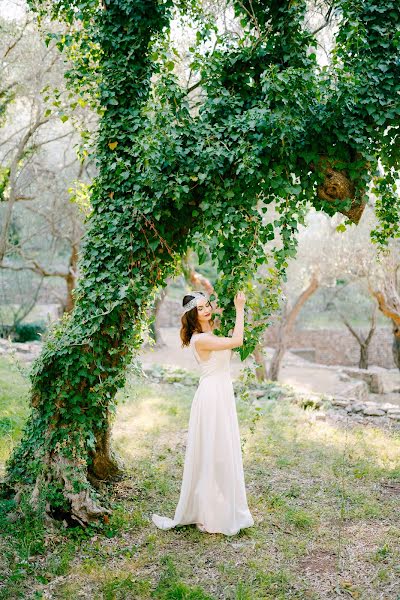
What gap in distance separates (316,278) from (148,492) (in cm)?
994

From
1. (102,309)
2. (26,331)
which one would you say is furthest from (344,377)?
(102,309)

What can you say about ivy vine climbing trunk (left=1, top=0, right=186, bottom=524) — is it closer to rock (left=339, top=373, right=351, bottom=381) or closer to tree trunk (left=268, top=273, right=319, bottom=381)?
tree trunk (left=268, top=273, right=319, bottom=381)

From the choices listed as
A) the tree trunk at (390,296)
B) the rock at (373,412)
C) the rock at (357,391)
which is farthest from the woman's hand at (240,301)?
the rock at (357,391)

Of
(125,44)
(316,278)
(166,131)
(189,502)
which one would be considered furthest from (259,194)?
(316,278)

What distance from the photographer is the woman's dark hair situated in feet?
15.7

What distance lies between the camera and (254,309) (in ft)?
16.4

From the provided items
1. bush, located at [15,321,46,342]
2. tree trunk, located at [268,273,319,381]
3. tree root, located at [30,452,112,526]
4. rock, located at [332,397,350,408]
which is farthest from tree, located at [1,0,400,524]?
bush, located at [15,321,46,342]

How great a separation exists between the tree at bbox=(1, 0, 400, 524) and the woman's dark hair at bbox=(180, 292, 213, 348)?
25 centimetres

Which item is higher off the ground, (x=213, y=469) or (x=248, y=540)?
(x=213, y=469)

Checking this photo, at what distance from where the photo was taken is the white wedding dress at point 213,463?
15.4ft

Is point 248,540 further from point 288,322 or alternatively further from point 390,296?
point 288,322

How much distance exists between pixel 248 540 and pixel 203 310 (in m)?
2.02

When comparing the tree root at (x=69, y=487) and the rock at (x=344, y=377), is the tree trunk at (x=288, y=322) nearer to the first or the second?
the rock at (x=344, y=377)

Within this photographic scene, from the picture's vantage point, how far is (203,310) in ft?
15.7
